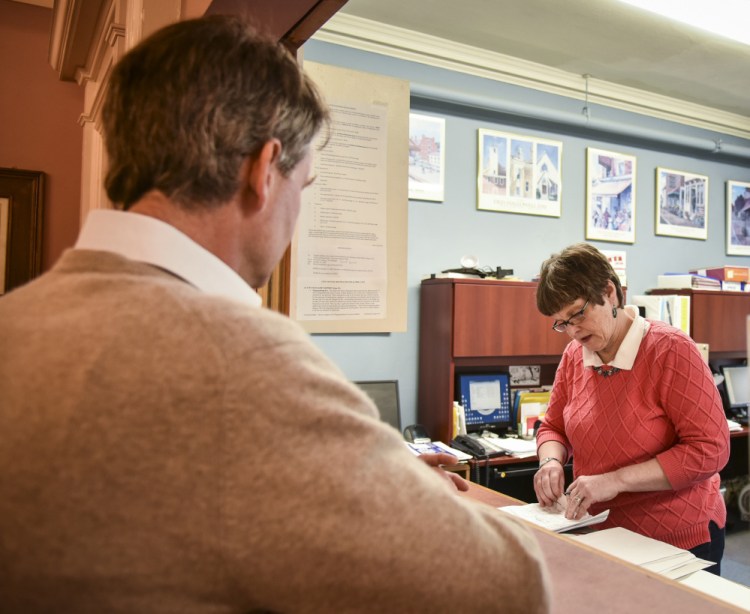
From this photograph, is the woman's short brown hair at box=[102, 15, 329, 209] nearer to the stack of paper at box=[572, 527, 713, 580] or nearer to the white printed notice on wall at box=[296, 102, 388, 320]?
the stack of paper at box=[572, 527, 713, 580]

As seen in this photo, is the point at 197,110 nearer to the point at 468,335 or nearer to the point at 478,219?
the point at 468,335

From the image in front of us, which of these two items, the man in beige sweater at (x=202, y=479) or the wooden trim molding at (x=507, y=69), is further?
the wooden trim molding at (x=507, y=69)

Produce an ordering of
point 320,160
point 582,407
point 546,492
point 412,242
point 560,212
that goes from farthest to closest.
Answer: point 560,212 → point 412,242 → point 320,160 → point 582,407 → point 546,492

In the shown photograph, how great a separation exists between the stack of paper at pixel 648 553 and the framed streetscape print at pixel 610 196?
317 centimetres

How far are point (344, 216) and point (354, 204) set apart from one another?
80mm

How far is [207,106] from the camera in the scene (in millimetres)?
627

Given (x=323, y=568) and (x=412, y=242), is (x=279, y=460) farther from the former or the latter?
(x=412, y=242)

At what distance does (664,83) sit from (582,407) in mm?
3400

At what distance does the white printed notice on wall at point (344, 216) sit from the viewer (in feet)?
9.93

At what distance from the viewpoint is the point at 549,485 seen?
172 cm

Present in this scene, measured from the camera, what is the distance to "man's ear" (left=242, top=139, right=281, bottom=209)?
0.65 metres

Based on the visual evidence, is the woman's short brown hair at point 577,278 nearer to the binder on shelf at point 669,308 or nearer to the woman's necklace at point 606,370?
the woman's necklace at point 606,370

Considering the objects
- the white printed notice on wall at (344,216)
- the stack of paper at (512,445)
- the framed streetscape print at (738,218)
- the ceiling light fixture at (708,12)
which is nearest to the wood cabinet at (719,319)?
the framed streetscape print at (738,218)

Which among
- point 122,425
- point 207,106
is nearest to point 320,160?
point 207,106
